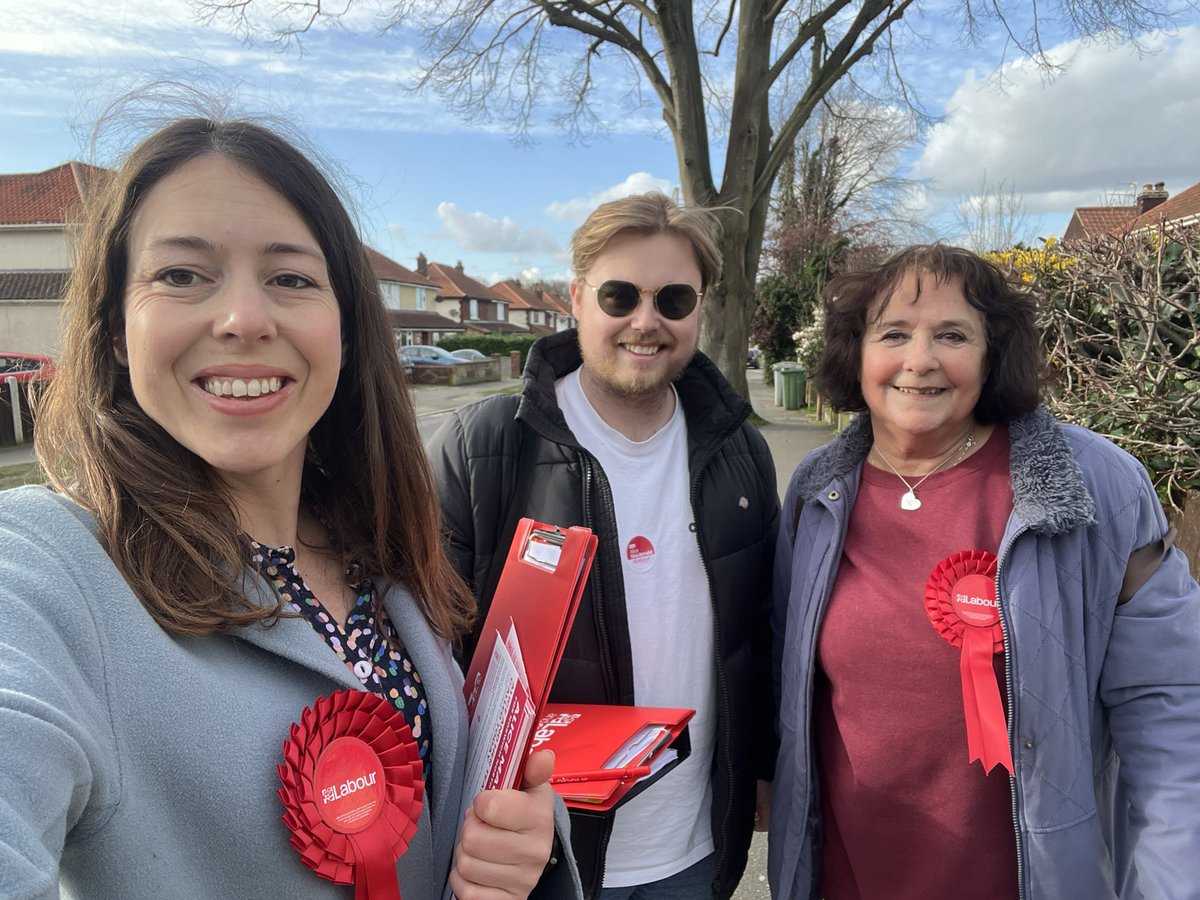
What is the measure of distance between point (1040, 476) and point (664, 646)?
3.45 ft

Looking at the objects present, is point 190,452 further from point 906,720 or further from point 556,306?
point 556,306

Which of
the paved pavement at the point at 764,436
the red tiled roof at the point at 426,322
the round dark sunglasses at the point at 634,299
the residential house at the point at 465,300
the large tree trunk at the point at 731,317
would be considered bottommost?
the paved pavement at the point at 764,436

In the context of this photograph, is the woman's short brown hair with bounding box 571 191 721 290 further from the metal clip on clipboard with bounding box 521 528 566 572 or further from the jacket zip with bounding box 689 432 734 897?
the metal clip on clipboard with bounding box 521 528 566 572

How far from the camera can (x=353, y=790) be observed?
1.00 m

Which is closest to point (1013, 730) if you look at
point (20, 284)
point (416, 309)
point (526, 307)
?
point (20, 284)

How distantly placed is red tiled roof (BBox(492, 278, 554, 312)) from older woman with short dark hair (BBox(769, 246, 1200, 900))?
81659 mm

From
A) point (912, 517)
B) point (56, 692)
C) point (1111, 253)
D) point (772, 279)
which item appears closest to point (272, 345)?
point (56, 692)

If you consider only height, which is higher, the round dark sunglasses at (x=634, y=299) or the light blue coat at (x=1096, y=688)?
the round dark sunglasses at (x=634, y=299)

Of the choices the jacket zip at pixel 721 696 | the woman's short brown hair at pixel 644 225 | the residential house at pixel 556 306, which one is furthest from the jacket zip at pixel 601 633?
the residential house at pixel 556 306

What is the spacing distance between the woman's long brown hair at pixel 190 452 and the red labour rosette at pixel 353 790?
18cm

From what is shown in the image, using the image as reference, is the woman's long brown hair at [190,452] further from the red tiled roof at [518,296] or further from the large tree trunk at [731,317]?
the red tiled roof at [518,296]

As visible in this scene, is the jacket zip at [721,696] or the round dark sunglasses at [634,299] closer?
the jacket zip at [721,696]

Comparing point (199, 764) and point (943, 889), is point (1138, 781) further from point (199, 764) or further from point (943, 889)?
point (199, 764)

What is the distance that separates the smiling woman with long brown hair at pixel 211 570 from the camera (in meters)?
0.78
